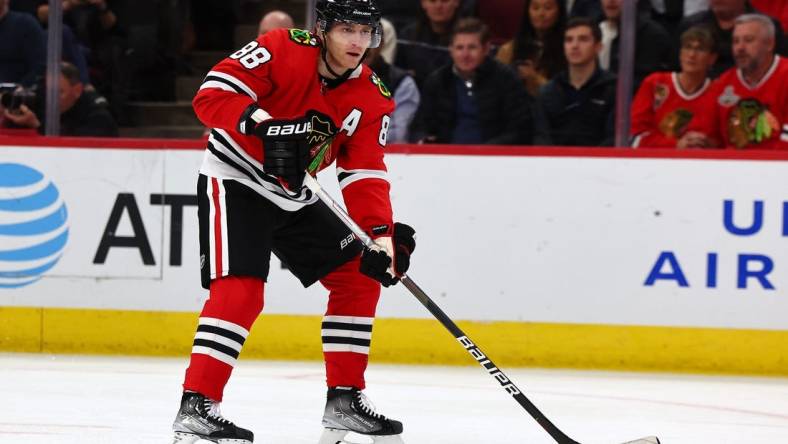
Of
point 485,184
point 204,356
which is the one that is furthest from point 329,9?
point 485,184

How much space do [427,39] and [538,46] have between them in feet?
1.34

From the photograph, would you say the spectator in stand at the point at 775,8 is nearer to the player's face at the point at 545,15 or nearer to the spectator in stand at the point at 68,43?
the player's face at the point at 545,15

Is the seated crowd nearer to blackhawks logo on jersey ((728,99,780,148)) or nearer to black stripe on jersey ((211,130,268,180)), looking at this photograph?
blackhawks logo on jersey ((728,99,780,148))

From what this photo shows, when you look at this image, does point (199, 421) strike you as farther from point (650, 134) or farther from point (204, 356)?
point (650, 134)

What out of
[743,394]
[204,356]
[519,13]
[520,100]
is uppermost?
[519,13]

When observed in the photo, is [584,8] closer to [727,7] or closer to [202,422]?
[727,7]

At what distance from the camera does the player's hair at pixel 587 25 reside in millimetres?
4816

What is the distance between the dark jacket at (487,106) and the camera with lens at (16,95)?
1.43 metres

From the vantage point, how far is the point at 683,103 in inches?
189

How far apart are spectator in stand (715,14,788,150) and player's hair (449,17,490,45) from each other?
2.80 feet

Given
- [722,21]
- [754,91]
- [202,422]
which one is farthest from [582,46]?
[202,422]

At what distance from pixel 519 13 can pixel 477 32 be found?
0.17 m

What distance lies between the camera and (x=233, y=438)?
2.84 meters

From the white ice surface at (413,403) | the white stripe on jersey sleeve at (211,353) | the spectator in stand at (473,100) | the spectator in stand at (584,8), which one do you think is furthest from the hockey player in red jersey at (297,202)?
the spectator in stand at (584,8)
